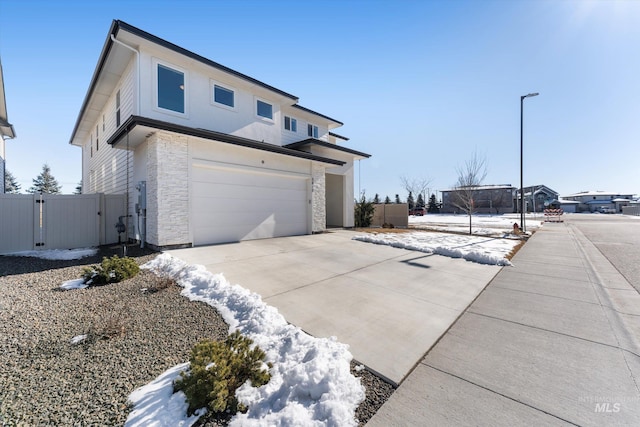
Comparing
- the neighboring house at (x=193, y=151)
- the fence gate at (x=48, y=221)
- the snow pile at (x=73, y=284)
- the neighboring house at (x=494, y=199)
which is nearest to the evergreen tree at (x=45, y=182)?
the neighboring house at (x=193, y=151)

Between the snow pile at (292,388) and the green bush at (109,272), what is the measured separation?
11.1 ft

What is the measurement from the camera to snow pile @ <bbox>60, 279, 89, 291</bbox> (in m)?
4.79

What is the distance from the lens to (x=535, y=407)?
2.10 metres

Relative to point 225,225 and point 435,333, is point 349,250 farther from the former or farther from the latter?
point 435,333

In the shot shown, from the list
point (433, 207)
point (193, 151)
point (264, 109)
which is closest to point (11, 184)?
point (264, 109)

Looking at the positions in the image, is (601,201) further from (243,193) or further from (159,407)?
(159,407)

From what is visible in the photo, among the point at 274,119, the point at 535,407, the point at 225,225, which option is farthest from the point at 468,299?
the point at 274,119

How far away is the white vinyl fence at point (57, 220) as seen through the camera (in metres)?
7.89

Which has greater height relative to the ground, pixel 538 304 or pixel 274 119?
pixel 274 119

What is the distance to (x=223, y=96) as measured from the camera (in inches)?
437

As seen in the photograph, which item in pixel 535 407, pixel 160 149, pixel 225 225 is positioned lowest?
pixel 535 407

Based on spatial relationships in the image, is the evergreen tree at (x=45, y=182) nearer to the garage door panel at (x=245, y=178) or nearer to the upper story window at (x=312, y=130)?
the upper story window at (x=312, y=130)

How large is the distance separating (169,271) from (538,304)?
717 cm

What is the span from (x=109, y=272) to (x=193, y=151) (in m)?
4.78
